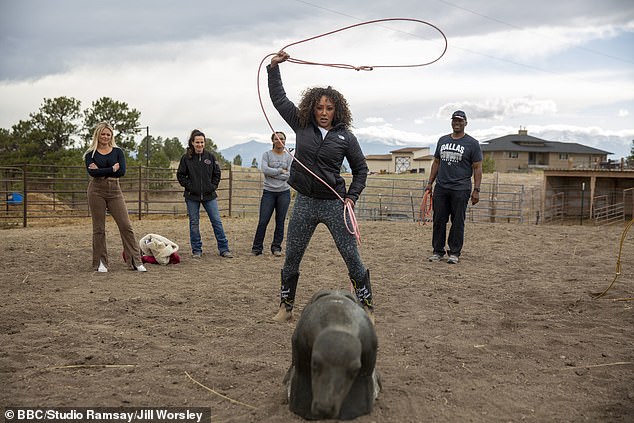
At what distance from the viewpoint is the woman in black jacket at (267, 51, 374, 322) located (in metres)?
4.09

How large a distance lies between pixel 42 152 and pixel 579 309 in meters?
25.0

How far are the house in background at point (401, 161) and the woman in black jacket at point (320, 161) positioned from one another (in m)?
62.7

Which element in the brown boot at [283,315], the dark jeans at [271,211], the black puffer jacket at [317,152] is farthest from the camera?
the dark jeans at [271,211]

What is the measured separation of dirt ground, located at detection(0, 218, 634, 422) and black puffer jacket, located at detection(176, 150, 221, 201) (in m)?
0.90

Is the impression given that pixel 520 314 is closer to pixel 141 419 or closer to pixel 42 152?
pixel 141 419

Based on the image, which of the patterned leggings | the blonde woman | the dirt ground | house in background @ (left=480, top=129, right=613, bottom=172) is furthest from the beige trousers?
house in background @ (left=480, top=129, right=613, bottom=172)


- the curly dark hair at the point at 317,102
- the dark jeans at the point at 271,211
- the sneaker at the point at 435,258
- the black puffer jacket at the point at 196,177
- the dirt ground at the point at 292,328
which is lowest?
the dirt ground at the point at 292,328

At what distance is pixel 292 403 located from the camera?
9.00 ft

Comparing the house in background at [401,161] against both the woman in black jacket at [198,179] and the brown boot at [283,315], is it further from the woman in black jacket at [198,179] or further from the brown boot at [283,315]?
the brown boot at [283,315]

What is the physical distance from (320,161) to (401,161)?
69.0 m

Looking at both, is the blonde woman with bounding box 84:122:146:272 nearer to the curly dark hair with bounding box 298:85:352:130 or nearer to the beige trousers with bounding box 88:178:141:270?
the beige trousers with bounding box 88:178:141:270

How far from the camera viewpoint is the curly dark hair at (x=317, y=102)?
4.12m

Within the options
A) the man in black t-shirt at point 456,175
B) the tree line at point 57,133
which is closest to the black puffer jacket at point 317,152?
the man in black t-shirt at point 456,175

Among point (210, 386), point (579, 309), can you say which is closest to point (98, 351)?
point (210, 386)
